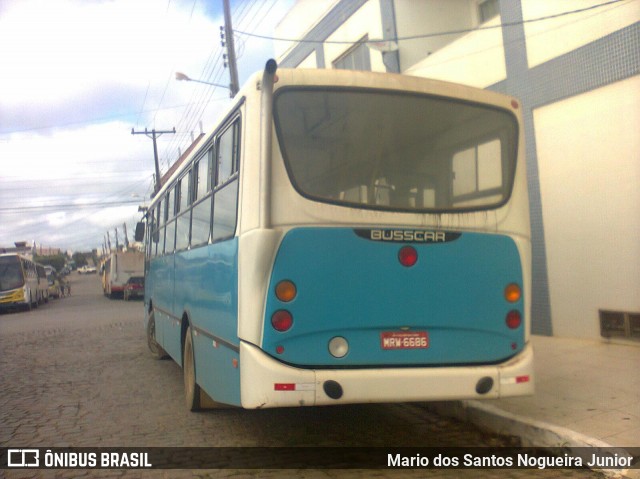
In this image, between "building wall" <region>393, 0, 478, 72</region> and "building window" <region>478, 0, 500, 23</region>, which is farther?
"building wall" <region>393, 0, 478, 72</region>

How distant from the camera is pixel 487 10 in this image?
14188 millimetres

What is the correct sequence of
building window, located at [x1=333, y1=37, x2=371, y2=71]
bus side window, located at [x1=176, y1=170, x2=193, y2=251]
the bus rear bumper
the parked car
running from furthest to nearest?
the parked car
building window, located at [x1=333, y1=37, x2=371, y2=71]
bus side window, located at [x1=176, y1=170, x2=193, y2=251]
the bus rear bumper

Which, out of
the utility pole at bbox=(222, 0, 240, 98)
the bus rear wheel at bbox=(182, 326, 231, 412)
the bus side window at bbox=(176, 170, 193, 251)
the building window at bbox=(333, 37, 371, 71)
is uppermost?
the utility pole at bbox=(222, 0, 240, 98)

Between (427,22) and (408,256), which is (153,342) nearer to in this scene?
(408,256)

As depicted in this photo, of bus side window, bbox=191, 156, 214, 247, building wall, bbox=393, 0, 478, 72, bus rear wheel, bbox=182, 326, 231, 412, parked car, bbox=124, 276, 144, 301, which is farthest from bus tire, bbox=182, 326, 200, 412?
parked car, bbox=124, 276, 144, 301

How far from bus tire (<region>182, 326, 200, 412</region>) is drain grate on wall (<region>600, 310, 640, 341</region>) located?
6079 millimetres

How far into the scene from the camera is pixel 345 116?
16.7ft

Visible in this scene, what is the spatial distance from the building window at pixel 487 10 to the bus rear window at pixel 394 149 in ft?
30.1

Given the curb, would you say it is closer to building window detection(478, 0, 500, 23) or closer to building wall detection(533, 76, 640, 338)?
building wall detection(533, 76, 640, 338)

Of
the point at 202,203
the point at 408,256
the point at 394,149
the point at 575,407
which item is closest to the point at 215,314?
the point at 202,203

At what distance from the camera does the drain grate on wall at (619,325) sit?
9062 millimetres

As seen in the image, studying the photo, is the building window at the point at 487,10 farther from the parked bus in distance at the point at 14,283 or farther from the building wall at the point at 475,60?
the parked bus in distance at the point at 14,283

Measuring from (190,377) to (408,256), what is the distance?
3363 mm

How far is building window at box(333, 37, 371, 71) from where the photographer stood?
15919mm
